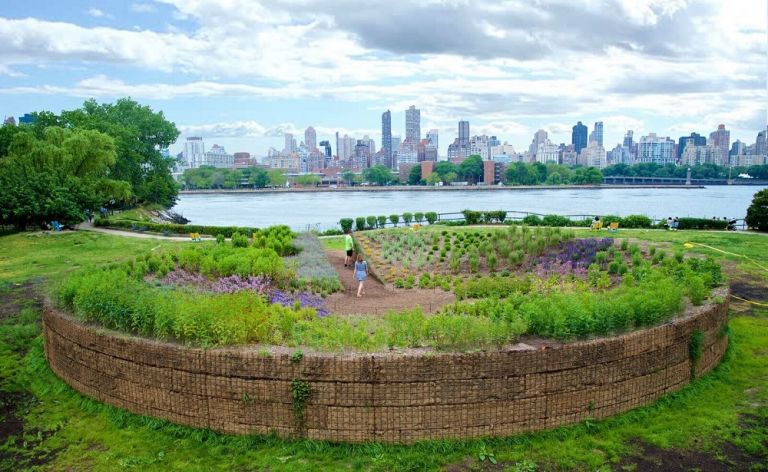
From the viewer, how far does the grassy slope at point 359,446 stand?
765 centimetres

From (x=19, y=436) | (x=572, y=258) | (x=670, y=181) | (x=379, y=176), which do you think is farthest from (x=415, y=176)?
(x=19, y=436)

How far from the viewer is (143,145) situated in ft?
191

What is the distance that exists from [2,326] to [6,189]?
69.4 feet

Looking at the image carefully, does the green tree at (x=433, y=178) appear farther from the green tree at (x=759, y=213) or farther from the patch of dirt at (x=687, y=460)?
the patch of dirt at (x=687, y=460)

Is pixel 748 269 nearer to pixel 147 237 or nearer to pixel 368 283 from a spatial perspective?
pixel 368 283

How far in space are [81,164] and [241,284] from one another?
33.0 m

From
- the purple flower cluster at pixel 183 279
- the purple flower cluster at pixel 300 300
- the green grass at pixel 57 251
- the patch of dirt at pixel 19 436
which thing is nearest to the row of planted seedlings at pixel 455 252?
the purple flower cluster at pixel 300 300

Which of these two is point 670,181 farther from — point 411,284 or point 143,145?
point 411,284

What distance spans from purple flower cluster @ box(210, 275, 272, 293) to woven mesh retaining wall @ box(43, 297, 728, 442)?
495 cm

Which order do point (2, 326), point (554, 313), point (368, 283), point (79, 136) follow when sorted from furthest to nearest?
point (79, 136) → point (368, 283) → point (2, 326) → point (554, 313)

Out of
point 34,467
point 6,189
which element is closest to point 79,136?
point 6,189

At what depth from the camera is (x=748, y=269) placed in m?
18.3

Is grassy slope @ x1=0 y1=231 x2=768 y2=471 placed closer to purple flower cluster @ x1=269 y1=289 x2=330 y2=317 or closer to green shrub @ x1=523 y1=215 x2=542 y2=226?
purple flower cluster @ x1=269 y1=289 x2=330 y2=317

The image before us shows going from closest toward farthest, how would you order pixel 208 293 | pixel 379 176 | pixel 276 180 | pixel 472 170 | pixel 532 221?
pixel 208 293 → pixel 532 221 → pixel 472 170 → pixel 276 180 → pixel 379 176
